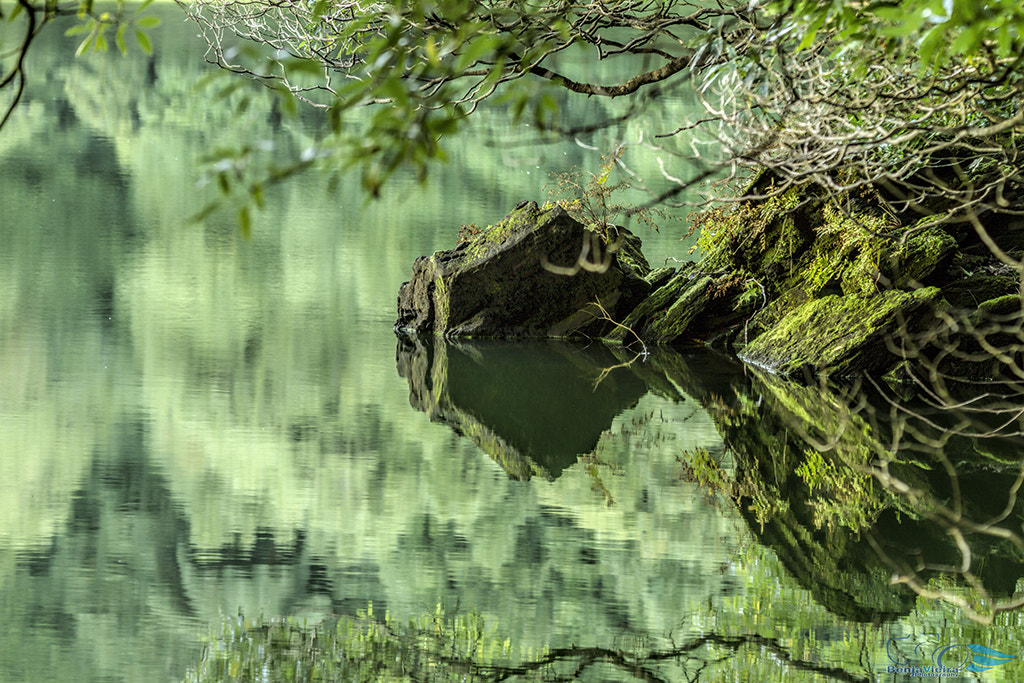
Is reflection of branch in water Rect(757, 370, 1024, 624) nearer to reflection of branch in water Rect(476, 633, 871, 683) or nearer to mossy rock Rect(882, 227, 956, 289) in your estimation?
reflection of branch in water Rect(476, 633, 871, 683)

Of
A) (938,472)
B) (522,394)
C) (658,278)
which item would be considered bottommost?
(938,472)

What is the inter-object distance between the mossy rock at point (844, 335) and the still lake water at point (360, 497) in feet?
1.85

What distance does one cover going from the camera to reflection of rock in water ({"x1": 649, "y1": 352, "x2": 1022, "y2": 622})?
14.9 feet

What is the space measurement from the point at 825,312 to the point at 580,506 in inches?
210

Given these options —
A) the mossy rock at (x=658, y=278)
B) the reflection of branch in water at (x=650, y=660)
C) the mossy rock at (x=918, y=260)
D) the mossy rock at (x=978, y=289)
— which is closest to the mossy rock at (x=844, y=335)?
the mossy rock at (x=918, y=260)

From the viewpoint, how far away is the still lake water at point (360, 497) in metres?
3.97

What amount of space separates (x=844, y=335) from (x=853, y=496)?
14.1 feet

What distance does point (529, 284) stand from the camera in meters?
12.2

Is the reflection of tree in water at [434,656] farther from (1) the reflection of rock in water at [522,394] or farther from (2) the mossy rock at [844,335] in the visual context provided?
(2) the mossy rock at [844,335]

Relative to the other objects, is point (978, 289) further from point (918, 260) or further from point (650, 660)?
point (650, 660)

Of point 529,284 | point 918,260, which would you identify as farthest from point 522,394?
point 918,260

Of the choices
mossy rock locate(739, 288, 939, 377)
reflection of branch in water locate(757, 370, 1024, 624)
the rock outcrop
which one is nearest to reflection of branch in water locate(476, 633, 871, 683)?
reflection of branch in water locate(757, 370, 1024, 624)

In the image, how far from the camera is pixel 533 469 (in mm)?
6500

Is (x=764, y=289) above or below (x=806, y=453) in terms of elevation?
above
